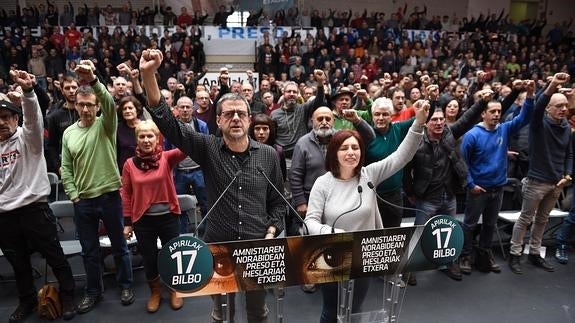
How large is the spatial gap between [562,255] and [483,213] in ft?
3.20

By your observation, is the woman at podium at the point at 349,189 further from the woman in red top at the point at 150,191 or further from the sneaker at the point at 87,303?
the sneaker at the point at 87,303

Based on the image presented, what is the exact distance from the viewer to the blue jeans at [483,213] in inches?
139

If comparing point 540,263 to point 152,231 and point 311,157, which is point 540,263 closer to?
point 311,157

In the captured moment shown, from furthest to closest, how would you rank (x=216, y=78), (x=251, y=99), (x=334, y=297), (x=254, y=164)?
1. (x=216, y=78)
2. (x=251, y=99)
3. (x=334, y=297)
4. (x=254, y=164)

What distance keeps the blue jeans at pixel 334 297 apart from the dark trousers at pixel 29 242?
1.92 meters

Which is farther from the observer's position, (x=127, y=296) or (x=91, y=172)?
(x=127, y=296)

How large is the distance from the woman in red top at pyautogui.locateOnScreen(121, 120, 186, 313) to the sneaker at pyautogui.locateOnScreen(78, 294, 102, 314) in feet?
1.86

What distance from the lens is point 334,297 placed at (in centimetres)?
214

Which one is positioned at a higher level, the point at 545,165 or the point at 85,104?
the point at 85,104

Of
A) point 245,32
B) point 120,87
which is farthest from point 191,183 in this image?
point 245,32

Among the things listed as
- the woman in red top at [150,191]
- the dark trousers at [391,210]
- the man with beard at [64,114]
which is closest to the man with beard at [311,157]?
the dark trousers at [391,210]

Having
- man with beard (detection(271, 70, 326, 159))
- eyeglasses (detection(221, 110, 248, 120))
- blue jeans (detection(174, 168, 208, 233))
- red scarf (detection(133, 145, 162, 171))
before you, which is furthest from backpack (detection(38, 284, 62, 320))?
man with beard (detection(271, 70, 326, 159))

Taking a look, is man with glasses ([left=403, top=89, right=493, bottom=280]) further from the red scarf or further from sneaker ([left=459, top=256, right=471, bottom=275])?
the red scarf

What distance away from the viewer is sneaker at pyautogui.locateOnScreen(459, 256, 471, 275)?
12.0 ft
